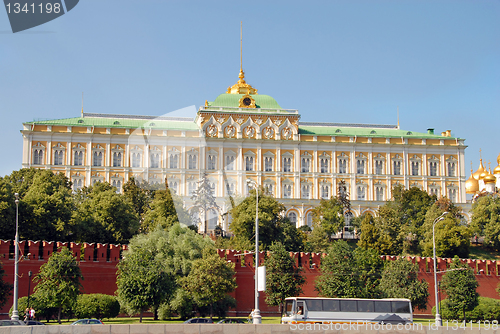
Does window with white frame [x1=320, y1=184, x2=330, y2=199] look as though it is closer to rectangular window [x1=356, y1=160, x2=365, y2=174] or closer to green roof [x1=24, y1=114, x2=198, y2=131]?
rectangular window [x1=356, y1=160, x2=365, y2=174]

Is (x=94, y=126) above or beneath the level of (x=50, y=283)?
above

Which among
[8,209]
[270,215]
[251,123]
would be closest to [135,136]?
[251,123]

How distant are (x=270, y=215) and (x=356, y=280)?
1345 cm

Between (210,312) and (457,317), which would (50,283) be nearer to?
(210,312)

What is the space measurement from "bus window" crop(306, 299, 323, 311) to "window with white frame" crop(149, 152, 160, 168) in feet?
173

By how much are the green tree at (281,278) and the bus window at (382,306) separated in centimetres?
1002

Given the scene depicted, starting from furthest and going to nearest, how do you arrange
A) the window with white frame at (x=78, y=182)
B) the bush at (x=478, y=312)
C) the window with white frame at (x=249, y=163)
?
the window with white frame at (x=249, y=163)
the window with white frame at (x=78, y=182)
the bush at (x=478, y=312)

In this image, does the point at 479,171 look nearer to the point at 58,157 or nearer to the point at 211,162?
the point at 211,162

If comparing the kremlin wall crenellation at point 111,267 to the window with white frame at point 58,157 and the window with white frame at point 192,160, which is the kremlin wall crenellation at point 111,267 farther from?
the window with white frame at point 58,157

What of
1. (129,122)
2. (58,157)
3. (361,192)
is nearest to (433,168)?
(361,192)

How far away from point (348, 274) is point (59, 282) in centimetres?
2105

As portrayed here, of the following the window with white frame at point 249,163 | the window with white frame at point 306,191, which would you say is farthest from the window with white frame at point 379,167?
the window with white frame at point 249,163

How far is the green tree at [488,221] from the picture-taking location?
7181cm

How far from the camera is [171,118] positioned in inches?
3762
